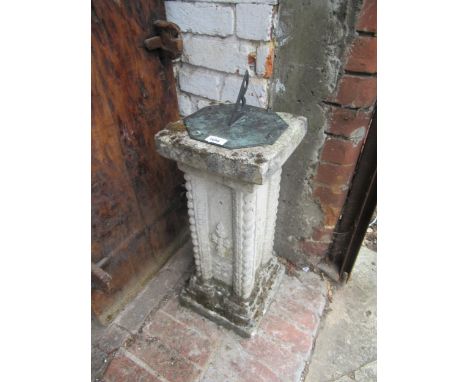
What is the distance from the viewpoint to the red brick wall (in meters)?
0.90

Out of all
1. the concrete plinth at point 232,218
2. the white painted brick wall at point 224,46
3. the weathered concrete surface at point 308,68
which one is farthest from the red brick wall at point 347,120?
the white painted brick wall at point 224,46

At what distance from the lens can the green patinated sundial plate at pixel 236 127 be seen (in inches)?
34.2

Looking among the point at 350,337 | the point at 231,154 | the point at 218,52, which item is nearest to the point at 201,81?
the point at 218,52

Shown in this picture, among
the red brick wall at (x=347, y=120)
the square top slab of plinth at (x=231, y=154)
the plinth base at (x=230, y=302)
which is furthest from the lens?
the plinth base at (x=230, y=302)

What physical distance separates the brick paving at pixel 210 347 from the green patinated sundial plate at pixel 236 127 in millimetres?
904

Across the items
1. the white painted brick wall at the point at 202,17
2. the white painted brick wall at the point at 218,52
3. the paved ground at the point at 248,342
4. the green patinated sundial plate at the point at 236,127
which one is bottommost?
the paved ground at the point at 248,342

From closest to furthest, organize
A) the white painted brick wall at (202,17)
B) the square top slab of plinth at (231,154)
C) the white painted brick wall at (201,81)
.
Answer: the square top slab of plinth at (231,154)
the white painted brick wall at (202,17)
the white painted brick wall at (201,81)

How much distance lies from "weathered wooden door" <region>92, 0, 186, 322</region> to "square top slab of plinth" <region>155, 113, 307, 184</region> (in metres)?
0.29

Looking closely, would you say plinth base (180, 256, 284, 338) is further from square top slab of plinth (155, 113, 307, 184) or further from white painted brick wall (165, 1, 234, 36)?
white painted brick wall (165, 1, 234, 36)

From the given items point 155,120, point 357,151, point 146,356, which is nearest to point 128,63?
point 155,120

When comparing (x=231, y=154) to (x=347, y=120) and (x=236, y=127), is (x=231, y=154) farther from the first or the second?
(x=347, y=120)

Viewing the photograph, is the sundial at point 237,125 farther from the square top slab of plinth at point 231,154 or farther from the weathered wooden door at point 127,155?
the weathered wooden door at point 127,155

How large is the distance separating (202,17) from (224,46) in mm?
128

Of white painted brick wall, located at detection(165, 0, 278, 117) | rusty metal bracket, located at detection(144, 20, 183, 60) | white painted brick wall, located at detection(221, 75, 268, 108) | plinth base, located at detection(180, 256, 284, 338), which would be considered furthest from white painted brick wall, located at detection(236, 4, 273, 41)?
plinth base, located at detection(180, 256, 284, 338)
